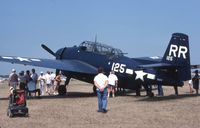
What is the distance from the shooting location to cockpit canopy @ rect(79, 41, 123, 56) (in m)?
21.5

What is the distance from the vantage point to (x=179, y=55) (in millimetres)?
17750

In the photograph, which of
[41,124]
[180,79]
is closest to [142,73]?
[180,79]

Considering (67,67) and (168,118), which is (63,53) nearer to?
(67,67)

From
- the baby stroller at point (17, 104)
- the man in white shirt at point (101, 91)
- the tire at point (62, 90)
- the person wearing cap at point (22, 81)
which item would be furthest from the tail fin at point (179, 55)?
the baby stroller at point (17, 104)

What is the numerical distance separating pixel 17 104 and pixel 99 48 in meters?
10.7

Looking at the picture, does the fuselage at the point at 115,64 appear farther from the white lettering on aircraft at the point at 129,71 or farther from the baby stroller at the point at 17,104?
the baby stroller at the point at 17,104

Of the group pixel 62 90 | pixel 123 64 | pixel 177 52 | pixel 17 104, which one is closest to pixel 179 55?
pixel 177 52

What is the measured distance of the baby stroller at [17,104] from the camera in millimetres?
11930

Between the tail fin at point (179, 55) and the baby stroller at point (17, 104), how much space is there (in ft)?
25.6

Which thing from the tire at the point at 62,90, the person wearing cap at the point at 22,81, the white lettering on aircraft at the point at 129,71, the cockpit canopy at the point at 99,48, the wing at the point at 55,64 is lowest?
the tire at the point at 62,90

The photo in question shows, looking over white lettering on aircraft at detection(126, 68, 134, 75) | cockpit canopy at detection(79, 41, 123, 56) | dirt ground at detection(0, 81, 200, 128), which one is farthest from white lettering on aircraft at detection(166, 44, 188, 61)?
dirt ground at detection(0, 81, 200, 128)

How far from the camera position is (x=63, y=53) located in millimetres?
24906

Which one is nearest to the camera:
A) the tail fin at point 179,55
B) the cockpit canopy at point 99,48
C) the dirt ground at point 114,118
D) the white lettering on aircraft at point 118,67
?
the dirt ground at point 114,118

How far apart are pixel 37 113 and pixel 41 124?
2593 mm
